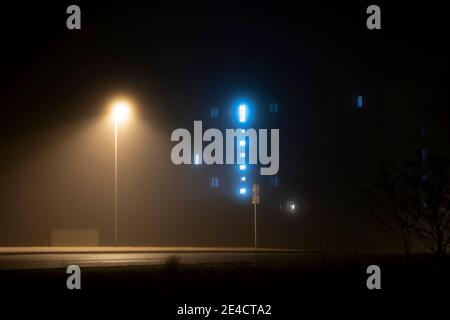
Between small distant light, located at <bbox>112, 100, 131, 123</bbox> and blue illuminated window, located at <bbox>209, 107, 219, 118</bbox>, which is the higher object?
blue illuminated window, located at <bbox>209, 107, 219, 118</bbox>

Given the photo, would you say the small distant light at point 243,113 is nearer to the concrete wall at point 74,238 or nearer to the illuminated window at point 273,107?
the illuminated window at point 273,107

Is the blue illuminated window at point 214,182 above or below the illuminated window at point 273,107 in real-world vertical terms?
below

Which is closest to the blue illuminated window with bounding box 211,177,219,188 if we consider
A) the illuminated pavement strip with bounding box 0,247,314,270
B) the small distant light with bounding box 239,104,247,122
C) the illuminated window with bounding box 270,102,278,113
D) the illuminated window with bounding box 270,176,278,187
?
the illuminated window with bounding box 270,176,278,187

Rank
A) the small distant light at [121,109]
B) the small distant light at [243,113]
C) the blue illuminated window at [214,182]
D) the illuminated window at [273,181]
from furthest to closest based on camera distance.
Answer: the small distant light at [243,113]
the illuminated window at [273,181]
the blue illuminated window at [214,182]
the small distant light at [121,109]

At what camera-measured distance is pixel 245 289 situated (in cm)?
1559

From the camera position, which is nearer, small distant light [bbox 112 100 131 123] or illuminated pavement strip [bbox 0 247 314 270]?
illuminated pavement strip [bbox 0 247 314 270]

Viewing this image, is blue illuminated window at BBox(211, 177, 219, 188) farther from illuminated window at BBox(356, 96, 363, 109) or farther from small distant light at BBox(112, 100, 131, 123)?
small distant light at BBox(112, 100, 131, 123)

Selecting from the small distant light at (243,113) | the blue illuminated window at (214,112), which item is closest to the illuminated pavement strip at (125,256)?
the blue illuminated window at (214,112)

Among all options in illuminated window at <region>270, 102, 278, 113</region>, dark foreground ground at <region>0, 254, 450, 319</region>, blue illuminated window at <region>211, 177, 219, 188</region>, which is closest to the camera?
dark foreground ground at <region>0, 254, 450, 319</region>

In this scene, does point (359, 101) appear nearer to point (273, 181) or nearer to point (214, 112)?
point (273, 181)

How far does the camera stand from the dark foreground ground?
1389 centimetres

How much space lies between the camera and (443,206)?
1653 centimetres

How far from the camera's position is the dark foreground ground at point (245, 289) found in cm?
1389

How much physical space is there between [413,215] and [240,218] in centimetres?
2556
